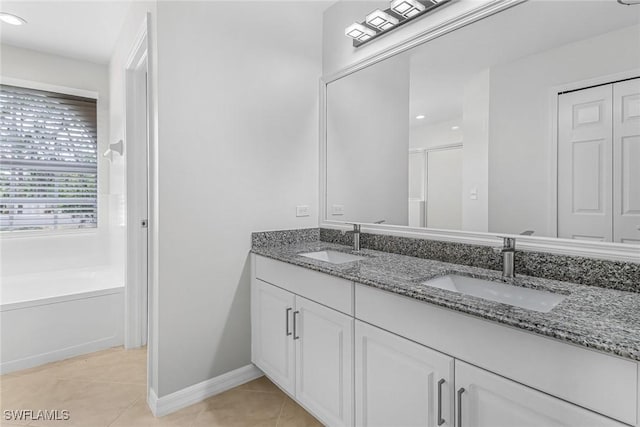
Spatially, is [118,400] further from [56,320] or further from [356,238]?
[356,238]

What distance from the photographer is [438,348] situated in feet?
3.63

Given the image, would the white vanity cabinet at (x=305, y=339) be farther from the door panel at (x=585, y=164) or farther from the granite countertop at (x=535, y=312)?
the door panel at (x=585, y=164)

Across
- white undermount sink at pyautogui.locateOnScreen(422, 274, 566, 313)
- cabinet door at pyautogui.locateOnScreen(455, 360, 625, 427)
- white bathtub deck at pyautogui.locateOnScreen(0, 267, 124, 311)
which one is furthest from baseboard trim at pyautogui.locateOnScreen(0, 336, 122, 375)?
cabinet door at pyautogui.locateOnScreen(455, 360, 625, 427)

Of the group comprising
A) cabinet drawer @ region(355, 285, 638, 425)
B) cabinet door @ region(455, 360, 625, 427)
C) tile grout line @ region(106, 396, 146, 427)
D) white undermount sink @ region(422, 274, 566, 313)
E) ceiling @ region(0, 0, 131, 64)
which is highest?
ceiling @ region(0, 0, 131, 64)

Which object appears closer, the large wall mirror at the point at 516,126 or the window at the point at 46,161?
the large wall mirror at the point at 516,126

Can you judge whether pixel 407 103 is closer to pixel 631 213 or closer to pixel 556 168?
pixel 556 168

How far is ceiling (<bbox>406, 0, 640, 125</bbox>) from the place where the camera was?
1.27 metres

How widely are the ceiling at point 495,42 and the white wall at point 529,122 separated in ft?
0.14

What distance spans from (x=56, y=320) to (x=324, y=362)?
204 cm

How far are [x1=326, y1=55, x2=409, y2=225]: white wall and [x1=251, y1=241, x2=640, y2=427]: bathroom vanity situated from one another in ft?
1.39

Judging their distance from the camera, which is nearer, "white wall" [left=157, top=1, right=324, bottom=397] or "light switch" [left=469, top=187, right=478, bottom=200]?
"light switch" [left=469, top=187, right=478, bottom=200]

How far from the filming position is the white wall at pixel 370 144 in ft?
6.57

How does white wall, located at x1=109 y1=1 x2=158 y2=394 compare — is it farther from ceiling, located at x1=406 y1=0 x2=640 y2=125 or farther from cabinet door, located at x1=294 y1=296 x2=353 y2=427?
ceiling, located at x1=406 y1=0 x2=640 y2=125

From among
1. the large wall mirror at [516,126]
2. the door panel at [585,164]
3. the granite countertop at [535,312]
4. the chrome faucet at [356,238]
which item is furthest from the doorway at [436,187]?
the door panel at [585,164]
